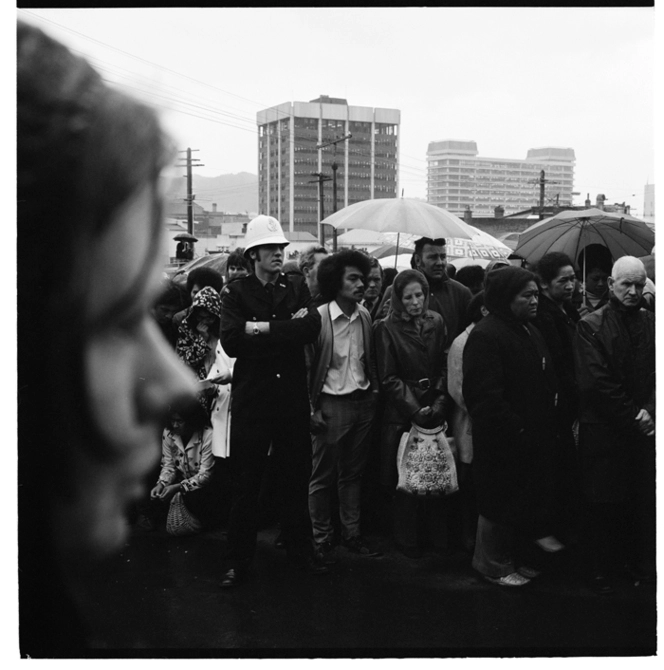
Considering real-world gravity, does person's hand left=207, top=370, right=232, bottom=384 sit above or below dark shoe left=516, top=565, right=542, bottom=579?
above

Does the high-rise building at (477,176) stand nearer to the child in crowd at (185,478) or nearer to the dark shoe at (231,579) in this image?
the child in crowd at (185,478)

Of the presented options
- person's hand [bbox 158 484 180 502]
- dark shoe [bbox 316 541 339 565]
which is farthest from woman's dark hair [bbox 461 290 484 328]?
person's hand [bbox 158 484 180 502]

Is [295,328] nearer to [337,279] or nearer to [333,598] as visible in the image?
[337,279]

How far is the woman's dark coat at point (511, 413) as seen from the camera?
4457mm

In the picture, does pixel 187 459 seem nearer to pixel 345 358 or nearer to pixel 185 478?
pixel 185 478

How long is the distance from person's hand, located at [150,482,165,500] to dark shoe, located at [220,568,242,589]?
108cm

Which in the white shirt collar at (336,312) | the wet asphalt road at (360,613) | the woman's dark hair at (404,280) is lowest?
the wet asphalt road at (360,613)

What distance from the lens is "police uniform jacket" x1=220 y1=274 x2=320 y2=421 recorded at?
4574 mm

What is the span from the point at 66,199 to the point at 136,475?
35.3 inches

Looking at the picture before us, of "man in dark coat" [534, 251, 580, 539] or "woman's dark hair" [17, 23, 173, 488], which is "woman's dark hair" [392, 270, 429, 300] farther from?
"woman's dark hair" [17, 23, 173, 488]

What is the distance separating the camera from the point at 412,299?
16.8ft

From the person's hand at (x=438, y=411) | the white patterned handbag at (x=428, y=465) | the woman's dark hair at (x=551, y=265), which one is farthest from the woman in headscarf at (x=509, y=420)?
the woman's dark hair at (x=551, y=265)

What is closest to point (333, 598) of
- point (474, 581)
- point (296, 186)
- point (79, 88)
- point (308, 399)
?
point (474, 581)

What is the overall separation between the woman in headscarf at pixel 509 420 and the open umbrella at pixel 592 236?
216 centimetres
